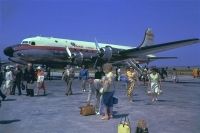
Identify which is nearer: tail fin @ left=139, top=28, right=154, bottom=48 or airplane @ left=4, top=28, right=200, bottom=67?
airplane @ left=4, top=28, right=200, bottom=67

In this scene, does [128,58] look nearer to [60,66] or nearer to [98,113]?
[60,66]

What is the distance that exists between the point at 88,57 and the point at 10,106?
2283cm

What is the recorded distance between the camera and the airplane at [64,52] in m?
34.2

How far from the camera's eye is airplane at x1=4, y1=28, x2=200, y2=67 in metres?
34.2

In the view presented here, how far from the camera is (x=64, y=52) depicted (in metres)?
37.2

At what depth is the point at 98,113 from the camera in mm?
13266

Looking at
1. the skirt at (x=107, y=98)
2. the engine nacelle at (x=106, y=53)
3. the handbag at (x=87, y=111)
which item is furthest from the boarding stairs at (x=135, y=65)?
the skirt at (x=107, y=98)

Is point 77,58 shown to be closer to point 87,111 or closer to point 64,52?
point 64,52

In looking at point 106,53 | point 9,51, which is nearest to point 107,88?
point 106,53

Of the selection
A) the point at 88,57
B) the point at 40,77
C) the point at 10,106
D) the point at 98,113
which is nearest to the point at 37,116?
the point at 98,113

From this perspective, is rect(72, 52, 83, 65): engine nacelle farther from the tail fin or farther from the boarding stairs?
the tail fin

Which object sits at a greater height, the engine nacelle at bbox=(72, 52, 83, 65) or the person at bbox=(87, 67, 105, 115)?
the engine nacelle at bbox=(72, 52, 83, 65)

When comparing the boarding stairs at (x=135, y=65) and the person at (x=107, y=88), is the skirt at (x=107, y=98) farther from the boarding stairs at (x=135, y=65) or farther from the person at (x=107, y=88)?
the boarding stairs at (x=135, y=65)

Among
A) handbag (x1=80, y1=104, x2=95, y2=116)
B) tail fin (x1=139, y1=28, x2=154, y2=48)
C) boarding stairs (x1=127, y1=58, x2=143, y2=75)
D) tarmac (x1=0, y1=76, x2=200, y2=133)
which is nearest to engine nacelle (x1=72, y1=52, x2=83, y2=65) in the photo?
boarding stairs (x1=127, y1=58, x2=143, y2=75)
